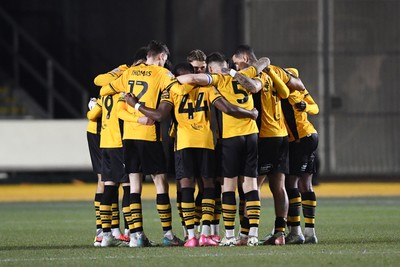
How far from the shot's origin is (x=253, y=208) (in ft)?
38.1

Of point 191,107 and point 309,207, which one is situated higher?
point 191,107

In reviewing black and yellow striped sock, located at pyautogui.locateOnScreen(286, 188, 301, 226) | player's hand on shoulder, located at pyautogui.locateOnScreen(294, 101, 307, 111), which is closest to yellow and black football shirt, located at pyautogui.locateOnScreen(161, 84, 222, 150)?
player's hand on shoulder, located at pyautogui.locateOnScreen(294, 101, 307, 111)

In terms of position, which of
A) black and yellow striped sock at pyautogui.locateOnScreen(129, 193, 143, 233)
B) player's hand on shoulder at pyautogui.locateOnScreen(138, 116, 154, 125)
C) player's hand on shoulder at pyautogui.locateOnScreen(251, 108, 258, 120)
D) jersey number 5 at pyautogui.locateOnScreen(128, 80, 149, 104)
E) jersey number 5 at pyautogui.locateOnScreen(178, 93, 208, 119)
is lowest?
black and yellow striped sock at pyautogui.locateOnScreen(129, 193, 143, 233)

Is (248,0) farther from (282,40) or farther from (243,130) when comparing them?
(243,130)

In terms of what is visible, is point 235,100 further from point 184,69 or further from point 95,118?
point 95,118

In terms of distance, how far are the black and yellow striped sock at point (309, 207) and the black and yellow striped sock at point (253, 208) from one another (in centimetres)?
95

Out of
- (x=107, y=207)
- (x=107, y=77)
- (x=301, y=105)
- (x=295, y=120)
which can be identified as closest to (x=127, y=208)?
(x=107, y=207)

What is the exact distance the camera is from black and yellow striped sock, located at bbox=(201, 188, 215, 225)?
11.7 m

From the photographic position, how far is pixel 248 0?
30969 mm

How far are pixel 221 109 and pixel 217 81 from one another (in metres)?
0.31

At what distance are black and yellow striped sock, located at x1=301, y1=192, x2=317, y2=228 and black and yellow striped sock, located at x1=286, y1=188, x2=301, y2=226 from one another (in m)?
0.12

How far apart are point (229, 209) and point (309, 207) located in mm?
1232

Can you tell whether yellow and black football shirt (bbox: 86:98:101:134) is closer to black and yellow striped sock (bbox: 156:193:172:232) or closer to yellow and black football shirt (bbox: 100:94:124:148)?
yellow and black football shirt (bbox: 100:94:124:148)

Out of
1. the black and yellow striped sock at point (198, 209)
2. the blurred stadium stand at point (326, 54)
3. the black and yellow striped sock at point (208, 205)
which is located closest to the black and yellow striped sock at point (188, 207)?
the black and yellow striped sock at point (208, 205)
